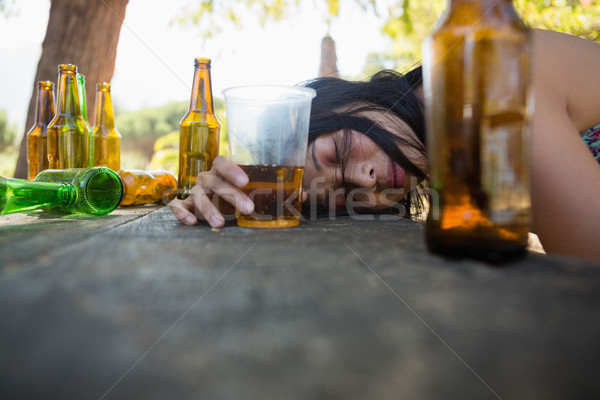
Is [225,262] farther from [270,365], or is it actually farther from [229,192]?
[229,192]

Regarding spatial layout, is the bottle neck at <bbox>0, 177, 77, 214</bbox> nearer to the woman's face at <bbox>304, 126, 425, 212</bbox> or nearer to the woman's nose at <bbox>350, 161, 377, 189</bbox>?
the woman's face at <bbox>304, 126, 425, 212</bbox>

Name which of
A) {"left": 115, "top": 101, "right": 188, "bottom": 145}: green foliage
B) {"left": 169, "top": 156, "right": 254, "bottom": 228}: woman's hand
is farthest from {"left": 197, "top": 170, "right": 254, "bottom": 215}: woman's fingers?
{"left": 115, "top": 101, "right": 188, "bottom": 145}: green foliage

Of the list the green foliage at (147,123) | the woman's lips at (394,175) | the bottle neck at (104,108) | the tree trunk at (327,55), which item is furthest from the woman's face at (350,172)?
the green foliage at (147,123)

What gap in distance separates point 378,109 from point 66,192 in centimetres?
106

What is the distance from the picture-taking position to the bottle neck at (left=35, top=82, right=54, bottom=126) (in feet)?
5.30

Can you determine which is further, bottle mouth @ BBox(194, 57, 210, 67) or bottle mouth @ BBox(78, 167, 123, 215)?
bottle mouth @ BBox(194, 57, 210, 67)

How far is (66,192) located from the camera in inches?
42.5

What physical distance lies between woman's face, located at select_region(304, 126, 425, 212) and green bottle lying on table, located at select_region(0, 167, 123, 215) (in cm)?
61

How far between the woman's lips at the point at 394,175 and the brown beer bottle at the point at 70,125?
108 centimetres

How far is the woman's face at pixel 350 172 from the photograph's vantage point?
134 centimetres

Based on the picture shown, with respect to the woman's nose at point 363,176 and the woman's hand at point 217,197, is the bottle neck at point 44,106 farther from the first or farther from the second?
the woman's nose at point 363,176

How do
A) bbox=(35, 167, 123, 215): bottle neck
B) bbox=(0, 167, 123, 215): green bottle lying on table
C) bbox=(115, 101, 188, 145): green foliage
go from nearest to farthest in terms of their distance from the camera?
bbox=(0, 167, 123, 215): green bottle lying on table < bbox=(35, 167, 123, 215): bottle neck < bbox=(115, 101, 188, 145): green foliage

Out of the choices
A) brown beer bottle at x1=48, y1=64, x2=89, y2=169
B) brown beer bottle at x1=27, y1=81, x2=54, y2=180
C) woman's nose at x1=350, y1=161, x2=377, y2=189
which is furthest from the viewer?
brown beer bottle at x1=27, y1=81, x2=54, y2=180

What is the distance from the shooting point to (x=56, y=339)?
0.31 metres
